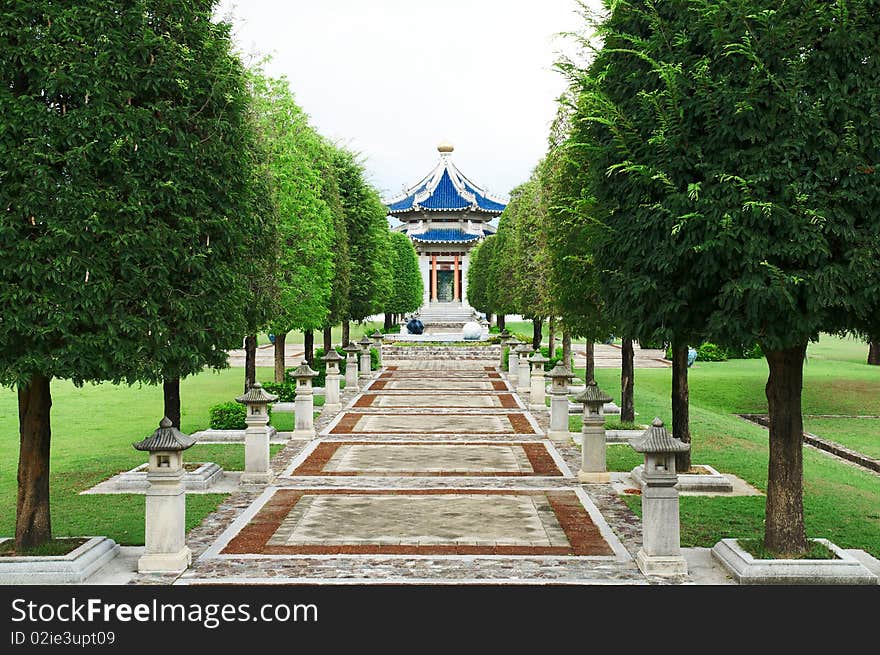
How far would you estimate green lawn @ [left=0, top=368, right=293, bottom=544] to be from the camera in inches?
484

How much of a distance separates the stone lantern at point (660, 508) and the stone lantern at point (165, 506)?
5165 millimetres

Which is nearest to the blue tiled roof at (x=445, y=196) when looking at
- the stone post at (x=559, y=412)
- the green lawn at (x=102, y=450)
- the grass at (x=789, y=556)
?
the green lawn at (x=102, y=450)

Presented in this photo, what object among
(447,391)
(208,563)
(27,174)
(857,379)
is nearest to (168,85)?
(27,174)

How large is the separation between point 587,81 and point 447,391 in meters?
20.4

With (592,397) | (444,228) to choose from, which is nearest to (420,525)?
Result: (592,397)

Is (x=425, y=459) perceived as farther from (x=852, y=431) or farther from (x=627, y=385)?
(x=852, y=431)

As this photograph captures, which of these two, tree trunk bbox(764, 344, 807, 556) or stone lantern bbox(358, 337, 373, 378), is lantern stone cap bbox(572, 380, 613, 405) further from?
stone lantern bbox(358, 337, 373, 378)

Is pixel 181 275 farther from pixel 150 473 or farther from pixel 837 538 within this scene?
pixel 837 538

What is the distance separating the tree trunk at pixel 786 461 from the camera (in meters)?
9.70

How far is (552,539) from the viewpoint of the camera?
11.3 metres

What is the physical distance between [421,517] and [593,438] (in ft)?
12.5

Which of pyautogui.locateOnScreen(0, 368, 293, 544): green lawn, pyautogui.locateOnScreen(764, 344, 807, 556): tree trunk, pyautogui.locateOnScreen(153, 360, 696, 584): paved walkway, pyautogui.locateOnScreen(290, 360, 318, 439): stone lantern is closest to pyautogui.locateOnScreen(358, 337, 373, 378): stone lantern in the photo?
pyautogui.locateOnScreen(0, 368, 293, 544): green lawn

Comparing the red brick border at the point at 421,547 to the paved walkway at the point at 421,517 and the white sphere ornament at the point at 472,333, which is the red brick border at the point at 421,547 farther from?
the white sphere ornament at the point at 472,333

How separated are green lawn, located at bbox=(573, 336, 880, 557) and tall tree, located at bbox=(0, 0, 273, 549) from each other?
7.00 m
